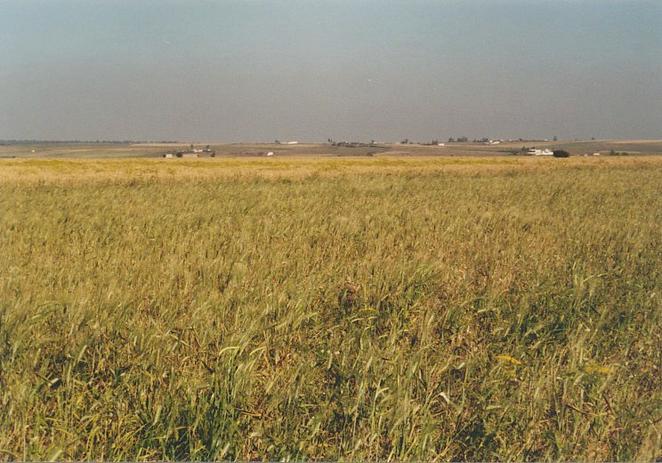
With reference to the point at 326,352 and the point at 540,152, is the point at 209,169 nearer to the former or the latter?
the point at 326,352

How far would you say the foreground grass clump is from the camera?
6.18 feet

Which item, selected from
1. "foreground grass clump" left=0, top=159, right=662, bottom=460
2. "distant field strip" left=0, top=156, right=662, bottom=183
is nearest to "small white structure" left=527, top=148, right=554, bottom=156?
"distant field strip" left=0, top=156, right=662, bottom=183

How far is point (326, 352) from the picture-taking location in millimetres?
2447

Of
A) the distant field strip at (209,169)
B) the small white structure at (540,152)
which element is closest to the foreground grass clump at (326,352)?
the distant field strip at (209,169)

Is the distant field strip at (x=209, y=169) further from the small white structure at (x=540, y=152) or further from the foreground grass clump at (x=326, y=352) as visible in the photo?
the small white structure at (x=540, y=152)

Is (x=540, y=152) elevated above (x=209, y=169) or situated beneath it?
elevated above

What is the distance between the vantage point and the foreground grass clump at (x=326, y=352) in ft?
6.18

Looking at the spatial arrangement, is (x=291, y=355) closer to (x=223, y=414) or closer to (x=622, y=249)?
(x=223, y=414)

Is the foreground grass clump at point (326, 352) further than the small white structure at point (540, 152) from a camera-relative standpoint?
No

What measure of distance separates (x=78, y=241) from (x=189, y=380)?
12.6 feet

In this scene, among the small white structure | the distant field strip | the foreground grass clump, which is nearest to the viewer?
the foreground grass clump

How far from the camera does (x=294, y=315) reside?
285cm

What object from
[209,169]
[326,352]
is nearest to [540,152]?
[209,169]

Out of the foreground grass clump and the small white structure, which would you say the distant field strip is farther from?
the small white structure
